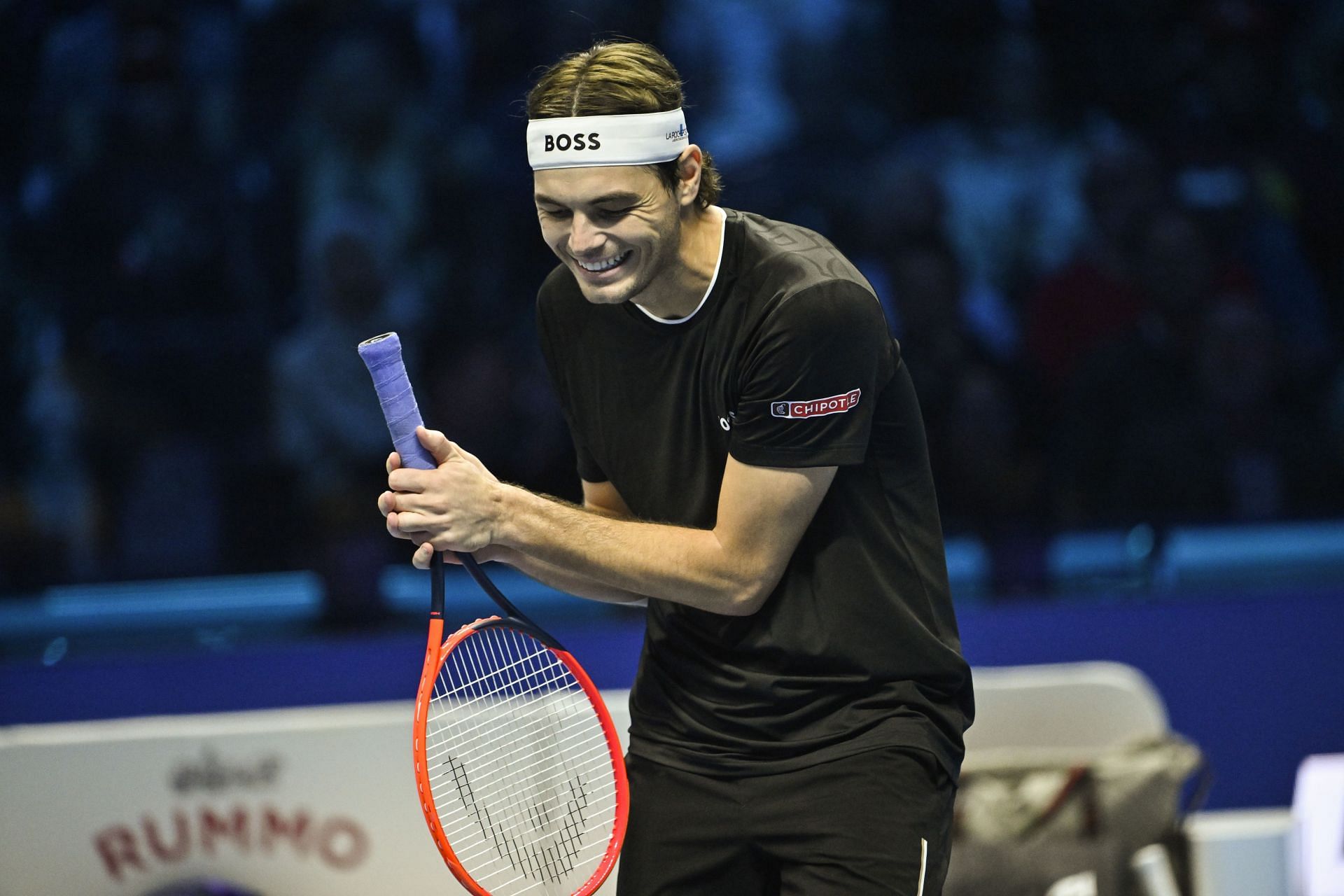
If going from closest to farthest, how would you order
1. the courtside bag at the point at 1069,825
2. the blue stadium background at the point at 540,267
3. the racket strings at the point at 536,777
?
the racket strings at the point at 536,777 → the courtside bag at the point at 1069,825 → the blue stadium background at the point at 540,267

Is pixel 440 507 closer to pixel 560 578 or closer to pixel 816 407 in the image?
pixel 560 578

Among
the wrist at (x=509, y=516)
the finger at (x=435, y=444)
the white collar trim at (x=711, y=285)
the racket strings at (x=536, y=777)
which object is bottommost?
the racket strings at (x=536, y=777)

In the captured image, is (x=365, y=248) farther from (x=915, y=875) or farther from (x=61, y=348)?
(x=915, y=875)

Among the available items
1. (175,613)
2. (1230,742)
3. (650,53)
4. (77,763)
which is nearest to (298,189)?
(175,613)

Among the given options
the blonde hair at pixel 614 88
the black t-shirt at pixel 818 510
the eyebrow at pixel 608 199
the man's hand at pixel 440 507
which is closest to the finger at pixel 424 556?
the man's hand at pixel 440 507

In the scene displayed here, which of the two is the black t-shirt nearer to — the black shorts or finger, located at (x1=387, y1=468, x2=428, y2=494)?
→ the black shorts

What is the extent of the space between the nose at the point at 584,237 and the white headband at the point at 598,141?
79 millimetres

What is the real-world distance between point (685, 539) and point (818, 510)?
204 mm

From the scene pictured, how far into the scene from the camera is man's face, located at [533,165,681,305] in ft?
7.13

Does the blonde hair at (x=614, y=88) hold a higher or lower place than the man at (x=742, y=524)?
higher

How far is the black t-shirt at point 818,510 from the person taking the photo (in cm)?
217

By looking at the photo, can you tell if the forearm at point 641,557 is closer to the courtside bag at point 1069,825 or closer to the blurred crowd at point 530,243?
the courtside bag at point 1069,825

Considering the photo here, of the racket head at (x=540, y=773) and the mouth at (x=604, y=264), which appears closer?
the mouth at (x=604, y=264)

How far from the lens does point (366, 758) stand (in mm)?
3477
